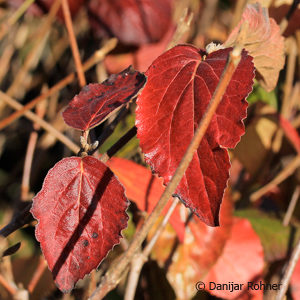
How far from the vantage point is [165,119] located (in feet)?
1.34

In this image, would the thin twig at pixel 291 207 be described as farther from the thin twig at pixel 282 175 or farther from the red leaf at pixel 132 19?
the red leaf at pixel 132 19

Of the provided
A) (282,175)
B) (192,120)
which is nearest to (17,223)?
(192,120)

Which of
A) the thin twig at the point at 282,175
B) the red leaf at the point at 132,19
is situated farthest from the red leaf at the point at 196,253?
the red leaf at the point at 132,19

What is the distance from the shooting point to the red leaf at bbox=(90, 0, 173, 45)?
3.31 ft

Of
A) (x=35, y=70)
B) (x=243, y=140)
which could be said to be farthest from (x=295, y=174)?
(x=35, y=70)

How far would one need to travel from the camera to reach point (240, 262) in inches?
28.2

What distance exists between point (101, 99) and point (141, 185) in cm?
17

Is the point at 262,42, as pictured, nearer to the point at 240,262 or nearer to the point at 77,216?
the point at 77,216

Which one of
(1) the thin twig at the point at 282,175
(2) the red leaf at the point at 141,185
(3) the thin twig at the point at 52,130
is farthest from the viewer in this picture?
(1) the thin twig at the point at 282,175

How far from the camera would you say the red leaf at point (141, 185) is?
21.5 inches

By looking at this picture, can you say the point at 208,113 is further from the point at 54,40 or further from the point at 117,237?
the point at 54,40

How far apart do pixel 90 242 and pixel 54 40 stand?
127 centimetres

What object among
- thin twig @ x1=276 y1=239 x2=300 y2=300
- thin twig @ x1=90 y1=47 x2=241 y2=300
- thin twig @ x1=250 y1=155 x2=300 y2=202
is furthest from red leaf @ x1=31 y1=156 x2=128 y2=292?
thin twig @ x1=250 y1=155 x2=300 y2=202

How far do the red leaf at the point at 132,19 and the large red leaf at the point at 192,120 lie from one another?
1.96 feet
